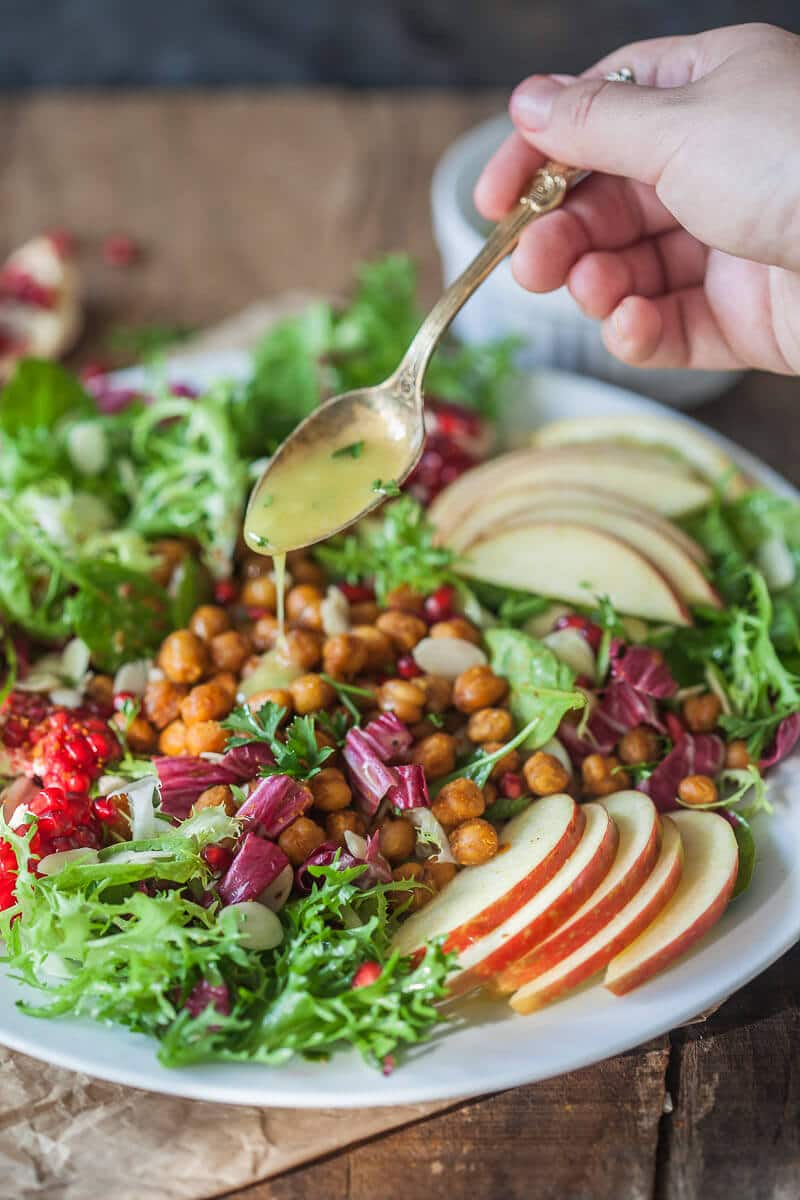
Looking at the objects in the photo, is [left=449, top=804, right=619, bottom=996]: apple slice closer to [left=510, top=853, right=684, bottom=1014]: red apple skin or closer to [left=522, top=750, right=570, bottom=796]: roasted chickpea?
[left=510, top=853, right=684, bottom=1014]: red apple skin

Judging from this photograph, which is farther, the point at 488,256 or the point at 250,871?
the point at 488,256

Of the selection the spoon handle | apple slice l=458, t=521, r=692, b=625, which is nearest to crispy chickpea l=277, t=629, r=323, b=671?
apple slice l=458, t=521, r=692, b=625

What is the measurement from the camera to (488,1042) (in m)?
2.60

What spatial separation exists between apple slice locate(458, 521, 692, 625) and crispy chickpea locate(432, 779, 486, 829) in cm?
83

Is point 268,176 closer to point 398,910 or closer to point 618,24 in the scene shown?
point 618,24

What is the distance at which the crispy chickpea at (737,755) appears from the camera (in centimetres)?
332

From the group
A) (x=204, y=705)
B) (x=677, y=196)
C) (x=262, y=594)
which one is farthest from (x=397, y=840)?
(x=677, y=196)

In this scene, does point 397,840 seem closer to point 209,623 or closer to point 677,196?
point 209,623

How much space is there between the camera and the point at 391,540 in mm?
3760

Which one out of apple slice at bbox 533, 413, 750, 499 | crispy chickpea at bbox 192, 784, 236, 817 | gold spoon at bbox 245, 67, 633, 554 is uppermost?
gold spoon at bbox 245, 67, 633, 554

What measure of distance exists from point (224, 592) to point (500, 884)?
4.86 feet

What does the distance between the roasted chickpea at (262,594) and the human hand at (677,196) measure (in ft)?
4.05

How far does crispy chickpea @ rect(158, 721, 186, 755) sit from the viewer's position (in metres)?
3.25

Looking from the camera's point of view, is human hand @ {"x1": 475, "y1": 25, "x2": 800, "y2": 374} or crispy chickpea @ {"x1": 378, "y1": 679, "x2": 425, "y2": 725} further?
crispy chickpea @ {"x1": 378, "y1": 679, "x2": 425, "y2": 725}
